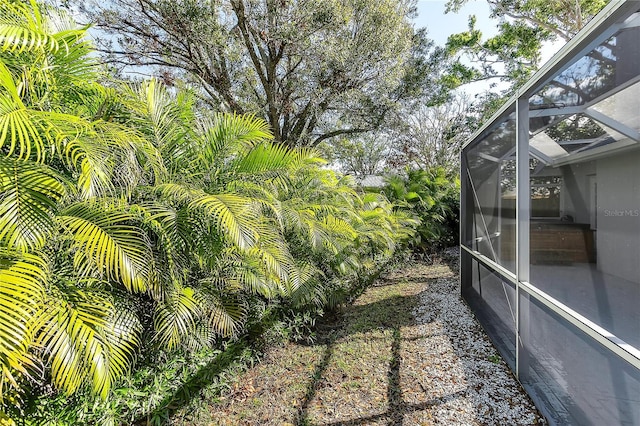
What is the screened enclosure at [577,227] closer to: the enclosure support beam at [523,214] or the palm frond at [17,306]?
the enclosure support beam at [523,214]

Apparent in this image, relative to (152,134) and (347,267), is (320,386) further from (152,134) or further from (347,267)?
(152,134)

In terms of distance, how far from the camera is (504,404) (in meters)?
2.67

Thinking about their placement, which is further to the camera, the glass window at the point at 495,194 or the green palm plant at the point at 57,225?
the glass window at the point at 495,194

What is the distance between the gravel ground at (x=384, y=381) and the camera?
262 centimetres

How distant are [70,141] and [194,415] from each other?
2.27m

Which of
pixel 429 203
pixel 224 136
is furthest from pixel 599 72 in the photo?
pixel 429 203

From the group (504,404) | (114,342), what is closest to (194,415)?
(114,342)

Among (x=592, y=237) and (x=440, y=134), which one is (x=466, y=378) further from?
(x=440, y=134)

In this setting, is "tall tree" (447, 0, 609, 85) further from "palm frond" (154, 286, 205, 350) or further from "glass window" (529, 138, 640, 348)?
"palm frond" (154, 286, 205, 350)

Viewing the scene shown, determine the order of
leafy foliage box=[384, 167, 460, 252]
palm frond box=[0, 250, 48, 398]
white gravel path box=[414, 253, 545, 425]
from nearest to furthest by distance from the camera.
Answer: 1. palm frond box=[0, 250, 48, 398]
2. white gravel path box=[414, 253, 545, 425]
3. leafy foliage box=[384, 167, 460, 252]

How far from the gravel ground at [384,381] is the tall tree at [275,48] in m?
5.55

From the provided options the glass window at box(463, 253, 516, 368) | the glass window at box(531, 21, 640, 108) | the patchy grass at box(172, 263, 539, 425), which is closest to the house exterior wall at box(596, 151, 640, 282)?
the glass window at box(531, 21, 640, 108)

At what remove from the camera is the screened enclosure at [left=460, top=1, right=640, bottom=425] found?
1.58 metres

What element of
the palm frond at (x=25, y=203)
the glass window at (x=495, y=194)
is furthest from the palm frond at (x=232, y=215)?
the glass window at (x=495, y=194)
